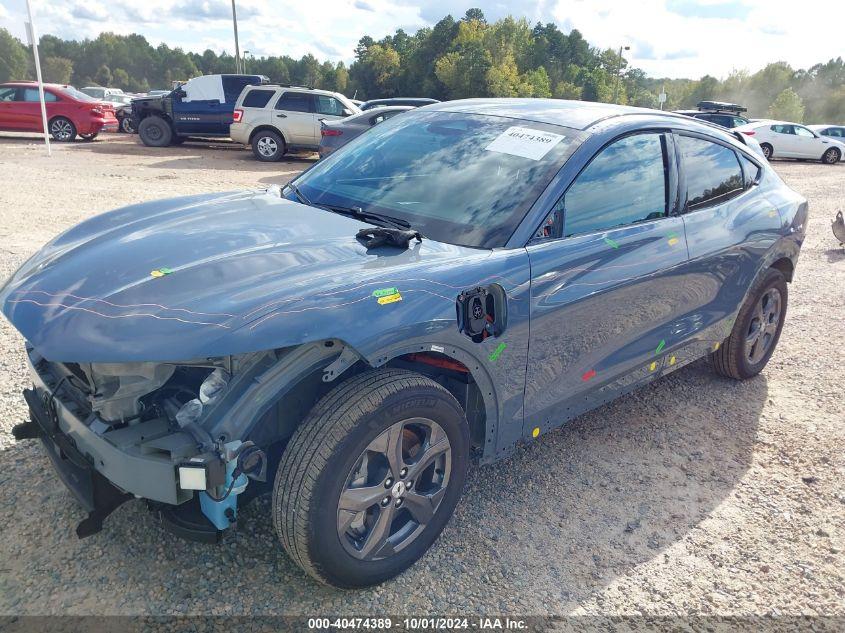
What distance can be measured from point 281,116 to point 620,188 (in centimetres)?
1418

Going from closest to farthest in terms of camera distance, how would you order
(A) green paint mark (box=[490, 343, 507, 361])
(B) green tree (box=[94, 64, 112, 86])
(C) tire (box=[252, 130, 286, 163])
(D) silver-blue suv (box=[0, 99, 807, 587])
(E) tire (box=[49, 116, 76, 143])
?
1. (D) silver-blue suv (box=[0, 99, 807, 587])
2. (A) green paint mark (box=[490, 343, 507, 361])
3. (C) tire (box=[252, 130, 286, 163])
4. (E) tire (box=[49, 116, 76, 143])
5. (B) green tree (box=[94, 64, 112, 86])

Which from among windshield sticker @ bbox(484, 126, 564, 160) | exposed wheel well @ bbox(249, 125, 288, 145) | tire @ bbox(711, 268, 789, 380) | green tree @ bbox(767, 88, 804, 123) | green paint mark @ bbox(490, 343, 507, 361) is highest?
green tree @ bbox(767, 88, 804, 123)

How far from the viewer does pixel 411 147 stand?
11.3ft

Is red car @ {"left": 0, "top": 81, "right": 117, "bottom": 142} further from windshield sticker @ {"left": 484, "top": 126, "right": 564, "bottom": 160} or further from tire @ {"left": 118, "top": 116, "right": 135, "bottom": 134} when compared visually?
windshield sticker @ {"left": 484, "top": 126, "right": 564, "bottom": 160}

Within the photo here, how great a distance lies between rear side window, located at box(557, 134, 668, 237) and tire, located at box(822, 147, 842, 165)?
2518 centimetres

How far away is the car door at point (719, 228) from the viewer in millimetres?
3648

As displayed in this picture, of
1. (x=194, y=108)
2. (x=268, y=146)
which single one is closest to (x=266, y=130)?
(x=268, y=146)

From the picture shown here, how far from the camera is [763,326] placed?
179 inches

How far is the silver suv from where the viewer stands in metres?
15.9

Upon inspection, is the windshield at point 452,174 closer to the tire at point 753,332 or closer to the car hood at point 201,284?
the car hood at point 201,284

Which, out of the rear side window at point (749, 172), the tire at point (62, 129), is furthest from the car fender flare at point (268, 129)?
the rear side window at point (749, 172)

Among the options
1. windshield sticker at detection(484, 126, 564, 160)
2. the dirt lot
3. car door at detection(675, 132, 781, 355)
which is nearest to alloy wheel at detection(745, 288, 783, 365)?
the dirt lot

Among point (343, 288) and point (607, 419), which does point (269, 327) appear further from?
point (607, 419)

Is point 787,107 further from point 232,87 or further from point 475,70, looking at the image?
point 232,87
